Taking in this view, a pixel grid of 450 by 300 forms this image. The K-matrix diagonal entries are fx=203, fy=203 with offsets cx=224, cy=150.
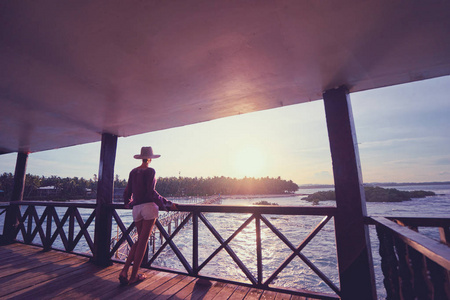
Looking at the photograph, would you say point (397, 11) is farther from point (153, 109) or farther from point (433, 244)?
point (153, 109)

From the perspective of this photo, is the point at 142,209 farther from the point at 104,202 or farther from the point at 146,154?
the point at 104,202

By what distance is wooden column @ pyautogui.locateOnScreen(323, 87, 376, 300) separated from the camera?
216 cm

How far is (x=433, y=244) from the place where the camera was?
36.9 inches

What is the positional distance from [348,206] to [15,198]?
26.2 feet

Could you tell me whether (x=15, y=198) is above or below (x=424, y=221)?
above

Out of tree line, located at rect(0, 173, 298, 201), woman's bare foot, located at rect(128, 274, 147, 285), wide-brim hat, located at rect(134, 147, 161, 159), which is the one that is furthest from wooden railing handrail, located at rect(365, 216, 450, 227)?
tree line, located at rect(0, 173, 298, 201)

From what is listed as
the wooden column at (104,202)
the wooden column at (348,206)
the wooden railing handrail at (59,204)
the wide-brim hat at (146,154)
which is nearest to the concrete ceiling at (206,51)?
the wooden column at (348,206)

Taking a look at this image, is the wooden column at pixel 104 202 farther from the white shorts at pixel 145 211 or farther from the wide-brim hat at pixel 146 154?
the white shorts at pixel 145 211

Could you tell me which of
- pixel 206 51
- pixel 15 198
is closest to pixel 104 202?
pixel 206 51

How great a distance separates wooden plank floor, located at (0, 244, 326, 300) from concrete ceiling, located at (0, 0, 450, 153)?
252cm

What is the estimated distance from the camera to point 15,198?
18.6ft

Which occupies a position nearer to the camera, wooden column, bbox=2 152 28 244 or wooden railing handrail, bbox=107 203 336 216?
wooden railing handrail, bbox=107 203 336 216

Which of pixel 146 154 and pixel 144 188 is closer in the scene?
pixel 144 188

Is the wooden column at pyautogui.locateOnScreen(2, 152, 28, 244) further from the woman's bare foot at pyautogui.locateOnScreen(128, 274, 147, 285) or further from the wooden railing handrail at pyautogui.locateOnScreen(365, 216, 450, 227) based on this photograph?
the wooden railing handrail at pyautogui.locateOnScreen(365, 216, 450, 227)
